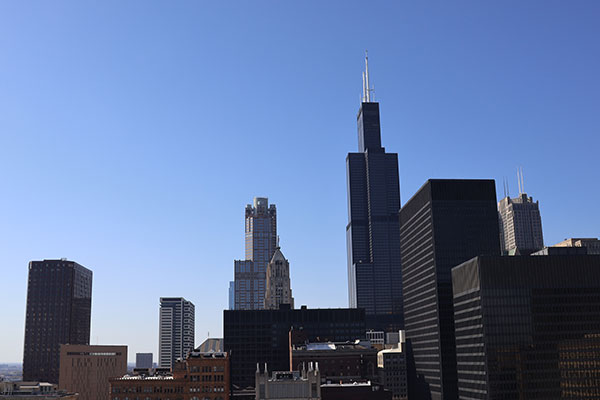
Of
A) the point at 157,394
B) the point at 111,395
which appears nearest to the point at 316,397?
the point at 157,394

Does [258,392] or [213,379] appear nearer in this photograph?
[258,392]

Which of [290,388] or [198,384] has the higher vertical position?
[198,384]

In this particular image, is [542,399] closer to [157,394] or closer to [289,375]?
[289,375]

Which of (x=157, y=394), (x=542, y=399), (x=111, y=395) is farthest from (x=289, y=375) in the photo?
(x=542, y=399)

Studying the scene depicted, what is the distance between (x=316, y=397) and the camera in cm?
18388

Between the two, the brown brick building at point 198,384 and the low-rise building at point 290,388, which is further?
the brown brick building at point 198,384

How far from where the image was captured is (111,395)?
198m

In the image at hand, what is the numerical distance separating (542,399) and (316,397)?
233 ft

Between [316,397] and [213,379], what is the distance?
33.5m

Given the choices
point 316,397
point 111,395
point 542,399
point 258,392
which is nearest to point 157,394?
point 111,395

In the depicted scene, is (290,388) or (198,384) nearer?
(290,388)

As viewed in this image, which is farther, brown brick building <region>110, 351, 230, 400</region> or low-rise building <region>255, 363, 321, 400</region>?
brown brick building <region>110, 351, 230, 400</region>

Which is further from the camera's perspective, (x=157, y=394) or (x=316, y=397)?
(x=157, y=394)

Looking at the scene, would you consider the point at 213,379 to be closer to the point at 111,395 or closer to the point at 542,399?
the point at 111,395
